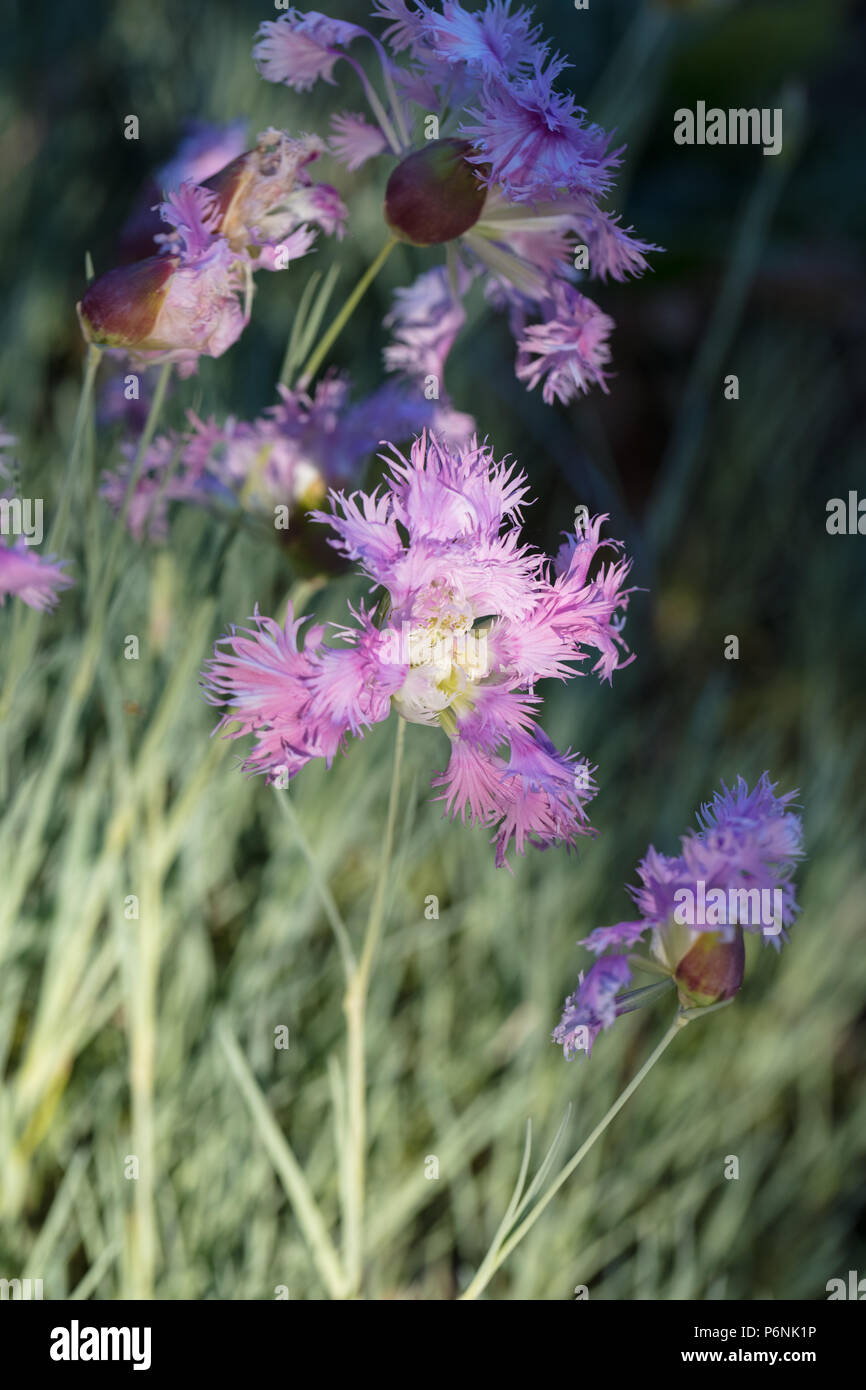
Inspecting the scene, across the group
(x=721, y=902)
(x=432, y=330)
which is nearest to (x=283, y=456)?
(x=432, y=330)

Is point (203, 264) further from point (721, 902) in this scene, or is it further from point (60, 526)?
point (721, 902)

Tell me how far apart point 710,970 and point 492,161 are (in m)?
0.25

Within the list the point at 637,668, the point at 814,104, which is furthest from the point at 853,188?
the point at 637,668

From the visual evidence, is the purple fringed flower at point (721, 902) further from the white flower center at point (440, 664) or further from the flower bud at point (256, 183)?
the flower bud at point (256, 183)

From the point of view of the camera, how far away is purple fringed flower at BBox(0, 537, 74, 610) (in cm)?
35

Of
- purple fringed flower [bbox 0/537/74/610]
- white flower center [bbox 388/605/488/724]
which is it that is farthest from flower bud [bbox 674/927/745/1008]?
purple fringed flower [bbox 0/537/74/610]

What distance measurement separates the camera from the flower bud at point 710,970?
0.33m

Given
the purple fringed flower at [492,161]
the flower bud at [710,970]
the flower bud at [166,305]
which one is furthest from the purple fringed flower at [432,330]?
the flower bud at [710,970]

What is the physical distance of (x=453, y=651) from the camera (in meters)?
0.34

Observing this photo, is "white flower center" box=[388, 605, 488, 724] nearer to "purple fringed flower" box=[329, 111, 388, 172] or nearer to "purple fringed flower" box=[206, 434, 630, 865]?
"purple fringed flower" box=[206, 434, 630, 865]

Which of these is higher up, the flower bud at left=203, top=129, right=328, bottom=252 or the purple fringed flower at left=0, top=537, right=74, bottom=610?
the flower bud at left=203, top=129, right=328, bottom=252

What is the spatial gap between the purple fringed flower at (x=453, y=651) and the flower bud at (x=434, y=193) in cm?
8

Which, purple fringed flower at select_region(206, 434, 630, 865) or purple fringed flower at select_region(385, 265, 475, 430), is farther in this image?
purple fringed flower at select_region(385, 265, 475, 430)

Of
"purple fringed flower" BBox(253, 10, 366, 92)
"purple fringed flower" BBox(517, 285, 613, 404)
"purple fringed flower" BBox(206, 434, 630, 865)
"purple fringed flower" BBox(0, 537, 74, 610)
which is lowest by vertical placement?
"purple fringed flower" BBox(206, 434, 630, 865)
